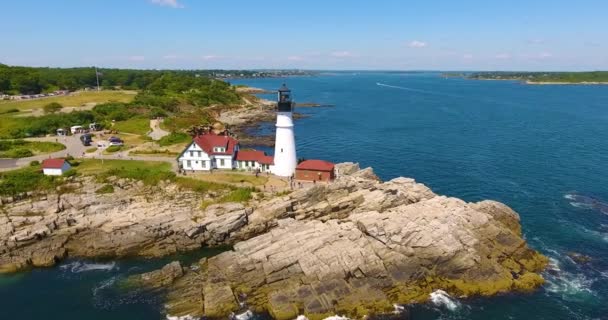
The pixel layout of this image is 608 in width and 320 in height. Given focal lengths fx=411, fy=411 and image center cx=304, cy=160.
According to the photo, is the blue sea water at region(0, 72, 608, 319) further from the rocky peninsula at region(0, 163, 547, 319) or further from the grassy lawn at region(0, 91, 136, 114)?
the grassy lawn at region(0, 91, 136, 114)

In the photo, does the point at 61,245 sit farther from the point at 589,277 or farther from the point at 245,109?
the point at 245,109

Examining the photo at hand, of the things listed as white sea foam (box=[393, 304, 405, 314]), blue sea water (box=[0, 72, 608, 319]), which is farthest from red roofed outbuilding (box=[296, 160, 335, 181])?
white sea foam (box=[393, 304, 405, 314])

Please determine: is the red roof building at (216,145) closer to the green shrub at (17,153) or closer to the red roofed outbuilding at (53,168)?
the red roofed outbuilding at (53,168)

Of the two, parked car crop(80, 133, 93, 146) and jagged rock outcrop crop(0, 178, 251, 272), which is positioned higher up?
parked car crop(80, 133, 93, 146)

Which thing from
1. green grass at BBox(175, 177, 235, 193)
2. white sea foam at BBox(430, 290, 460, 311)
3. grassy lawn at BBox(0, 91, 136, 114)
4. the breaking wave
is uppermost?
grassy lawn at BBox(0, 91, 136, 114)

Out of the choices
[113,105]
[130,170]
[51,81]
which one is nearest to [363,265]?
[130,170]
